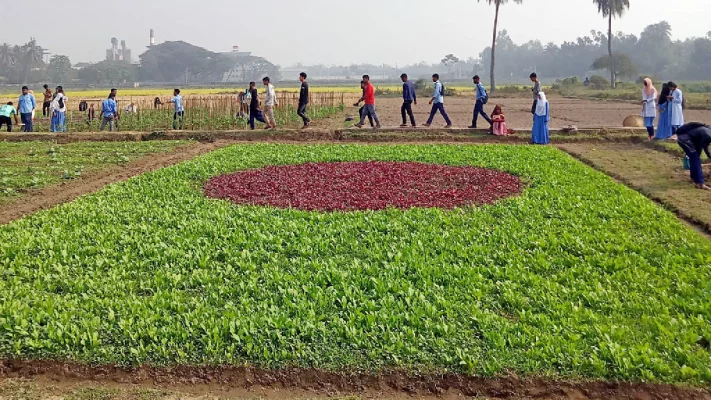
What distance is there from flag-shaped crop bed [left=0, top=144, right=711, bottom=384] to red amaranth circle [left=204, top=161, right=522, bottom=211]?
508mm

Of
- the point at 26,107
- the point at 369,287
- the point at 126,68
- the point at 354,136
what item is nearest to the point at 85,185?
the point at 369,287

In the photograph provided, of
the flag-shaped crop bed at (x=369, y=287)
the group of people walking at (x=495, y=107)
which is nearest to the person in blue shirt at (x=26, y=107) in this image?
the group of people walking at (x=495, y=107)

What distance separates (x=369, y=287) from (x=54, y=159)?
46.3 ft

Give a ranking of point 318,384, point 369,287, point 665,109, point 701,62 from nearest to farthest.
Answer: point 318,384 → point 369,287 → point 665,109 → point 701,62

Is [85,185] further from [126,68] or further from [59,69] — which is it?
[126,68]

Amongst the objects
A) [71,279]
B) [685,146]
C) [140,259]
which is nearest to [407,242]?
[140,259]

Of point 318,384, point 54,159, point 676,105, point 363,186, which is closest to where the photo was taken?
point 318,384

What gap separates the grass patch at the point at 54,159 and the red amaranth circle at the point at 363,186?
430 centimetres

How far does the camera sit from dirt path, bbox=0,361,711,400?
535 centimetres

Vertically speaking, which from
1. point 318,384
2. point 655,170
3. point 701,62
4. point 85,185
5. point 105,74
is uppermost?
point 701,62

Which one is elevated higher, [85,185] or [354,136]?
[354,136]

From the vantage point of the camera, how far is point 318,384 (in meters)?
5.56

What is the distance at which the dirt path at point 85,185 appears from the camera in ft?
39.6

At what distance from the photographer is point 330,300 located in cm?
678
